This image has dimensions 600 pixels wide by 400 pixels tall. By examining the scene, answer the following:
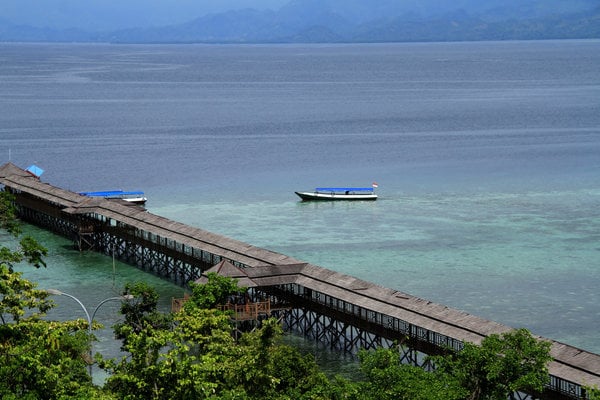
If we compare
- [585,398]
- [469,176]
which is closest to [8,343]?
[585,398]

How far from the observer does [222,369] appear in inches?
1192

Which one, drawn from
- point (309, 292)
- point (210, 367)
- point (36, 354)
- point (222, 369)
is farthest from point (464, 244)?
point (36, 354)

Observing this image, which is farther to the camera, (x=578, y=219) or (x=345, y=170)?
(x=345, y=170)

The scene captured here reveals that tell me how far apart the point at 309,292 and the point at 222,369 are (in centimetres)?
1907

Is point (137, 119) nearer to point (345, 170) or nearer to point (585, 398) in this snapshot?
point (345, 170)

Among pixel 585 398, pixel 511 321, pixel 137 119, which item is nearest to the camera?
pixel 585 398

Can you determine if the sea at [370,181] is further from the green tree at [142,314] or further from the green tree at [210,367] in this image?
the green tree at [210,367]

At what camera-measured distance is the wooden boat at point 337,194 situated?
8554 centimetres

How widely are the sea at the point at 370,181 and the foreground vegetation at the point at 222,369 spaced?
15.1 metres

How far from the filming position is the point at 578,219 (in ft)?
247

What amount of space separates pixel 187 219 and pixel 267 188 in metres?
17.1

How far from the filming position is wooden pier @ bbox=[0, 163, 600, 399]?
39750mm

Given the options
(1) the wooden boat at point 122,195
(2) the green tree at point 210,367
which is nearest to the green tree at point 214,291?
(2) the green tree at point 210,367

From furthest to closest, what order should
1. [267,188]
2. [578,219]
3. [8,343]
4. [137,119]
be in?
[137,119], [267,188], [578,219], [8,343]
